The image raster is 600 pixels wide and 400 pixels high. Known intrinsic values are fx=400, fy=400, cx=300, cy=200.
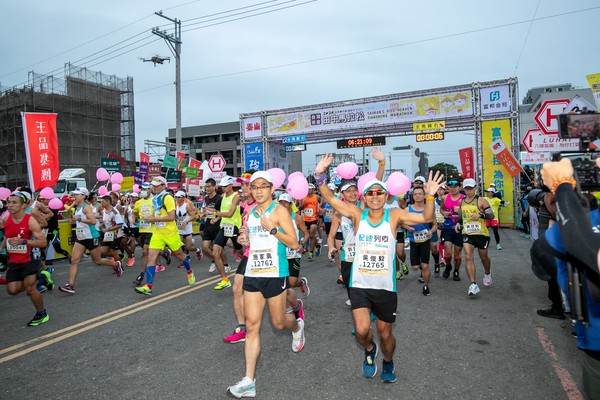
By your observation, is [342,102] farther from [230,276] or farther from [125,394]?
[125,394]

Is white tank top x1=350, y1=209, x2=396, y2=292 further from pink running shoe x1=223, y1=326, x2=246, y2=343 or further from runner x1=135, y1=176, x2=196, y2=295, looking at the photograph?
runner x1=135, y1=176, x2=196, y2=295

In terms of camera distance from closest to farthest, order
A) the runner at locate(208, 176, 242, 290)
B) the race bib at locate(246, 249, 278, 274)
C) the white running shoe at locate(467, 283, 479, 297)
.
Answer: the race bib at locate(246, 249, 278, 274) → the white running shoe at locate(467, 283, 479, 297) → the runner at locate(208, 176, 242, 290)

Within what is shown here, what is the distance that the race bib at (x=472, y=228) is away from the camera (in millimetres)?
7105

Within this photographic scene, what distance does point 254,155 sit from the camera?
26875mm

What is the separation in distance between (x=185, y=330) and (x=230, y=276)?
3.54 metres

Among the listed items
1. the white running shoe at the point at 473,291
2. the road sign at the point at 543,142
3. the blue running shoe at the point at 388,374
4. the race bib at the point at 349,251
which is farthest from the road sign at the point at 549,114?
the blue running shoe at the point at 388,374

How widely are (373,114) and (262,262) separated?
67.5ft

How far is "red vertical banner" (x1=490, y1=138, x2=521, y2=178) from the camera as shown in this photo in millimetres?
15516

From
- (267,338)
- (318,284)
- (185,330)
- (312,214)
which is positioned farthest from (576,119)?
(312,214)

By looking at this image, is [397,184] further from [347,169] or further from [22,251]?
[22,251]

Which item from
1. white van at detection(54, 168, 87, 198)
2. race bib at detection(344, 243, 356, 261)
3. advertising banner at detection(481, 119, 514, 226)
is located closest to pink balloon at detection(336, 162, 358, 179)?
race bib at detection(344, 243, 356, 261)

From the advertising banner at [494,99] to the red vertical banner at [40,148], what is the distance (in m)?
18.7

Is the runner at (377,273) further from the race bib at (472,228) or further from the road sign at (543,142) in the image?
the road sign at (543,142)

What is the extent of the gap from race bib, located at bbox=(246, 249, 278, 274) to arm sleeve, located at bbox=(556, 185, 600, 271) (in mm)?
2603
